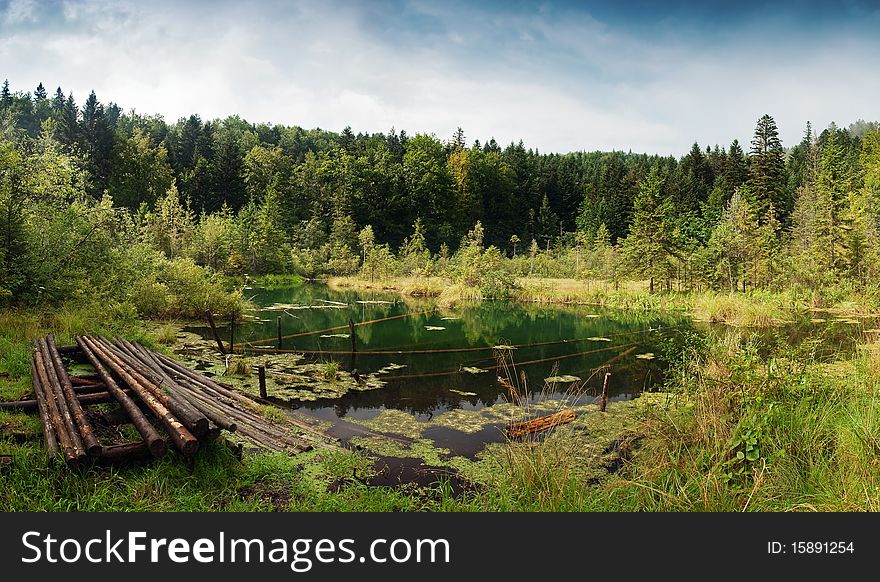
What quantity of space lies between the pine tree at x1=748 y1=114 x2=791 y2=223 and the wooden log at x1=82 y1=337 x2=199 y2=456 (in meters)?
50.1

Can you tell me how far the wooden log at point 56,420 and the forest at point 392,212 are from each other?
15.8 feet

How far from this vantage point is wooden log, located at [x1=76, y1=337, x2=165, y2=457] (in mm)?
4875

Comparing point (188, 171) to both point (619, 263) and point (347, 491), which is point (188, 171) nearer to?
point (619, 263)

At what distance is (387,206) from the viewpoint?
70.7 meters

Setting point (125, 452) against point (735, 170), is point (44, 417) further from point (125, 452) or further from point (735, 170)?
point (735, 170)

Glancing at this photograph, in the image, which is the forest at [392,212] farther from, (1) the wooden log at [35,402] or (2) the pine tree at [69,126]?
(1) the wooden log at [35,402]

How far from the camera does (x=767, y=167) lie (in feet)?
155

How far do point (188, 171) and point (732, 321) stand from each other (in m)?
68.4

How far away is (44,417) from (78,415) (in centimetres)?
33

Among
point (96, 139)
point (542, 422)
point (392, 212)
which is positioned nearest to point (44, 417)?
point (542, 422)

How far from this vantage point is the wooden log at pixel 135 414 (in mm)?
4875

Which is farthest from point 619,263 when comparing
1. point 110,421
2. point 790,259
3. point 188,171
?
point 188,171

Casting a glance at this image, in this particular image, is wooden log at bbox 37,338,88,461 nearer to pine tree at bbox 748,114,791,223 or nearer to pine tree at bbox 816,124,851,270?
pine tree at bbox 816,124,851,270

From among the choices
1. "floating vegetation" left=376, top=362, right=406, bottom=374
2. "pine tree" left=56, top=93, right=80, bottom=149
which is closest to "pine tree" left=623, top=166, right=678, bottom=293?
"floating vegetation" left=376, top=362, right=406, bottom=374
